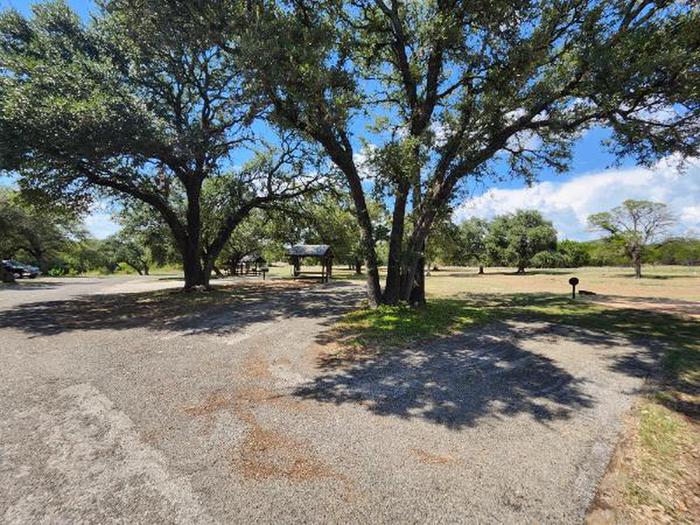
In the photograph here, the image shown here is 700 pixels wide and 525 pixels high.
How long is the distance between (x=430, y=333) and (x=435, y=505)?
589cm

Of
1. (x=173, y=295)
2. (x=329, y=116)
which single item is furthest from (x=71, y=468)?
(x=173, y=295)

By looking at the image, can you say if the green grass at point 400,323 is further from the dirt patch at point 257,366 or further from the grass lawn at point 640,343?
the dirt patch at point 257,366

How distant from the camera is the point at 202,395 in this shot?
4812 millimetres

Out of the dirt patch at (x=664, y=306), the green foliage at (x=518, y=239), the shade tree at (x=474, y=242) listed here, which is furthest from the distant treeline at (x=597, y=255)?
the dirt patch at (x=664, y=306)

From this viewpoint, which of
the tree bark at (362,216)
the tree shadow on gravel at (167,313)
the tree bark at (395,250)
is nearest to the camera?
the tree shadow on gravel at (167,313)

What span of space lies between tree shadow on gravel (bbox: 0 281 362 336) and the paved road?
183 cm

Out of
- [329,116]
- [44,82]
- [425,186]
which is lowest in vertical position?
[425,186]

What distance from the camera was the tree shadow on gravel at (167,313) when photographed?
30.9 feet

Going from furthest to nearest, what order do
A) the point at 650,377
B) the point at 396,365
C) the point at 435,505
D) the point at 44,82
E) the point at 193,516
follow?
the point at 44,82
the point at 396,365
the point at 650,377
the point at 435,505
the point at 193,516

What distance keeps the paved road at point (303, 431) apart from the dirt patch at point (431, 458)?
0.06 feet

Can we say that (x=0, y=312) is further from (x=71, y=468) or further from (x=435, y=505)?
(x=435, y=505)

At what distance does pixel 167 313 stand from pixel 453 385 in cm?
1005

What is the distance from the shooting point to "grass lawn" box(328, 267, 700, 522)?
290 cm

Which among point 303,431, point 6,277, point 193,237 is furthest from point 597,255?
point 6,277
